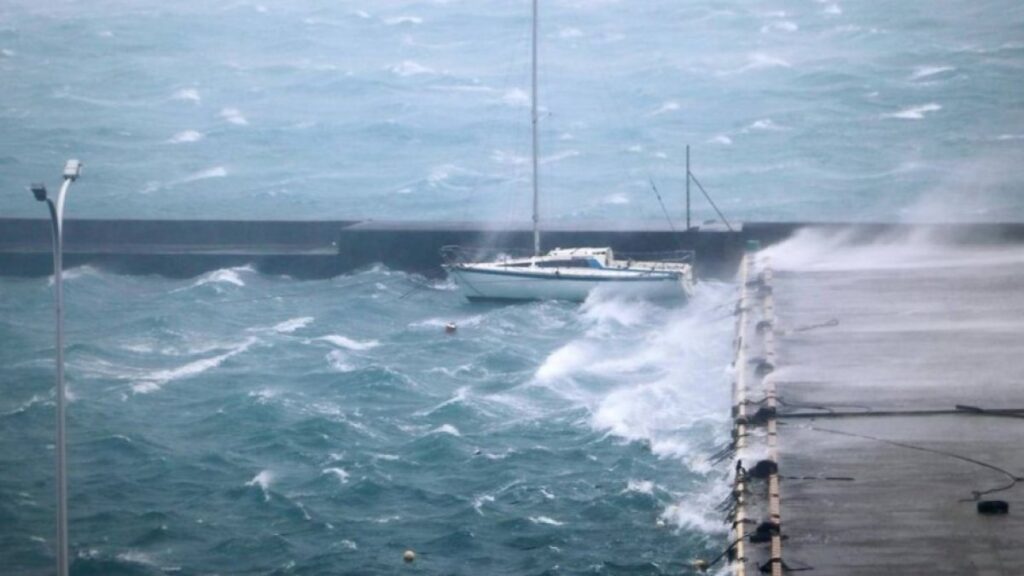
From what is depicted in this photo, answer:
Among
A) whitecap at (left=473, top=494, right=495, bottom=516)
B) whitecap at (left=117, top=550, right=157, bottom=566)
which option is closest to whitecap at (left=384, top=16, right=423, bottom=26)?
whitecap at (left=473, top=494, right=495, bottom=516)

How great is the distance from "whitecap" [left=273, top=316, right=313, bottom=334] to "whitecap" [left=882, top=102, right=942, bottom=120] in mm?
28460

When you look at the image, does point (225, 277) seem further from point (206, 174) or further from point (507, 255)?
point (206, 174)

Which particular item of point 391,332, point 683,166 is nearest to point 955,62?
point 683,166

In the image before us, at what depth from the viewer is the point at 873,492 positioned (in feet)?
49.3

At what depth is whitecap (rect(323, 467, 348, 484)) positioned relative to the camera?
66.9ft

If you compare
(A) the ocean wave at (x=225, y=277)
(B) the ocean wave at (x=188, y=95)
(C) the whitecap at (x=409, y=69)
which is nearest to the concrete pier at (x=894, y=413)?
(A) the ocean wave at (x=225, y=277)

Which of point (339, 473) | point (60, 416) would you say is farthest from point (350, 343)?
point (60, 416)

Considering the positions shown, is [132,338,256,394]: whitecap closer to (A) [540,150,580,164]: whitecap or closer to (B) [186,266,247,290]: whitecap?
(B) [186,266,247,290]: whitecap

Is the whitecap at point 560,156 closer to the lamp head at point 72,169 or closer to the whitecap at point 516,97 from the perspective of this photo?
the whitecap at point 516,97

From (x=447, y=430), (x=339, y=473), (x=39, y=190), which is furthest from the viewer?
(x=447, y=430)

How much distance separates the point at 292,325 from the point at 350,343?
6.48 feet

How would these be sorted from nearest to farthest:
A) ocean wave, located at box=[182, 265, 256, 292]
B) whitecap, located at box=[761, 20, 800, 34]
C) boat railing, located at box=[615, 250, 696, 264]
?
boat railing, located at box=[615, 250, 696, 264] < ocean wave, located at box=[182, 265, 256, 292] < whitecap, located at box=[761, 20, 800, 34]

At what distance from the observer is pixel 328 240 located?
35969 mm

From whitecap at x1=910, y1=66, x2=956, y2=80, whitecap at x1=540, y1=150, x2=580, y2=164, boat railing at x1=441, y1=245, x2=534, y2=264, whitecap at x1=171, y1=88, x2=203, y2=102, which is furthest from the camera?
whitecap at x1=171, y1=88, x2=203, y2=102
